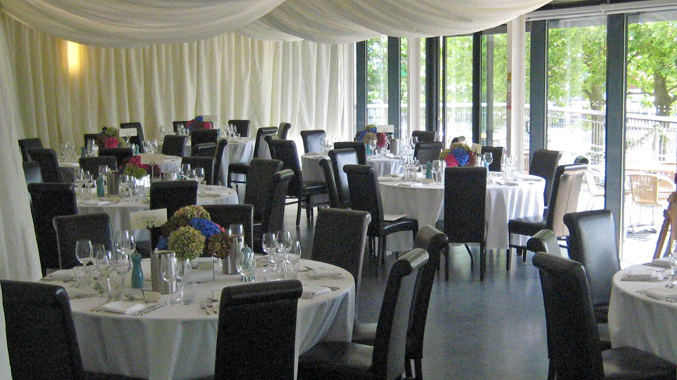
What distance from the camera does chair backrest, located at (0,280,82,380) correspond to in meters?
3.28

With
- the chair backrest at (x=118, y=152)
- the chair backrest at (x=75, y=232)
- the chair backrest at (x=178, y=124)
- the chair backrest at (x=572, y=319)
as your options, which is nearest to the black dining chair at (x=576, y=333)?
the chair backrest at (x=572, y=319)

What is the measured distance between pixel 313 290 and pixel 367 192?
3629 millimetres

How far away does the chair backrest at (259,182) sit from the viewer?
7730 millimetres

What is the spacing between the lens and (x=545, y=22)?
33.3ft

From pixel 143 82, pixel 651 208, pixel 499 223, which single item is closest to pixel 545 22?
pixel 651 208

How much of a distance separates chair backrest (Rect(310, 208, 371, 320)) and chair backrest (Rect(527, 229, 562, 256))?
3.16 ft

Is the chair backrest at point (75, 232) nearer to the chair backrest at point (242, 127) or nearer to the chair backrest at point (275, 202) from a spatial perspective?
the chair backrest at point (275, 202)

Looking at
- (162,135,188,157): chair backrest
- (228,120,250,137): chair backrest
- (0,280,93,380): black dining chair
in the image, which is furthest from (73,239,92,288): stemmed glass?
(228,120,250,137): chair backrest

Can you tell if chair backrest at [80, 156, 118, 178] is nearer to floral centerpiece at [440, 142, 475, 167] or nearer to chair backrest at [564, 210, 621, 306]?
floral centerpiece at [440, 142, 475, 167]

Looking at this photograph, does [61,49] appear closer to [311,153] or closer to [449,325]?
[311,153]

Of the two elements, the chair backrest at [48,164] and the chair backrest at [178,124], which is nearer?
the chair backrest at [48,164]

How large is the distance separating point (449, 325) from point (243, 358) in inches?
122

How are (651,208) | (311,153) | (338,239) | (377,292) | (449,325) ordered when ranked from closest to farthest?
(338,239), (449,325), (377,292), (651,208), (311,153)

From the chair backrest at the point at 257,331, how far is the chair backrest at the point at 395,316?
1.88ft
